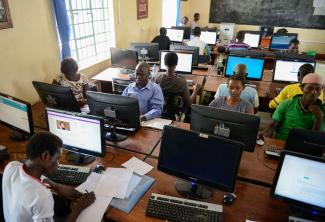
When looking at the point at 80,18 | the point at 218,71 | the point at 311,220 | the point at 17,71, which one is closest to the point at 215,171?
the point at 311,220

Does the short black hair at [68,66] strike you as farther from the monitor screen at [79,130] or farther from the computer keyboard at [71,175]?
the computer keyboard at [71,175]

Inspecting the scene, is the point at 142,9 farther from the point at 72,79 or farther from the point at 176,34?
the point at 72,79

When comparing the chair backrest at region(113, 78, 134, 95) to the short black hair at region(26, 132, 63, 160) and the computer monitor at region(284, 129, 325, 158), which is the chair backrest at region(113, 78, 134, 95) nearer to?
the short black hair at region(26, 132, 63, 160)

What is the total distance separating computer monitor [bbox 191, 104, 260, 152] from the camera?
6.03ft

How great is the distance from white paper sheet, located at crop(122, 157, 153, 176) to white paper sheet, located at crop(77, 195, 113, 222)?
334 millimetres

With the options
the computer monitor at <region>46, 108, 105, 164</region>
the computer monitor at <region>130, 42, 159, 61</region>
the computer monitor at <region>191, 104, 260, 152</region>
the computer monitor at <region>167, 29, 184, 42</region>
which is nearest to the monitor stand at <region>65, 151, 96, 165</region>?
the computer monitor at <region>46, 108, 105, 164</region>

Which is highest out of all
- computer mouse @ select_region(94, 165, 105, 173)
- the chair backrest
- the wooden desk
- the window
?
the window

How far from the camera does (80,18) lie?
423 centimetres

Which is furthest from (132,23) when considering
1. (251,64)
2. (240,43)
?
(251,64)

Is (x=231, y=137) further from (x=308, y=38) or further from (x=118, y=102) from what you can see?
(x=308, y=38)

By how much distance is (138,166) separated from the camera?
6.45 feet

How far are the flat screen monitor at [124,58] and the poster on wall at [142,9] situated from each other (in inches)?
72.1

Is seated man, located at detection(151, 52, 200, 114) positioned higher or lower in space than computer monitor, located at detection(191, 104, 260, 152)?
lower

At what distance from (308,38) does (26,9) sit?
7901 mm
